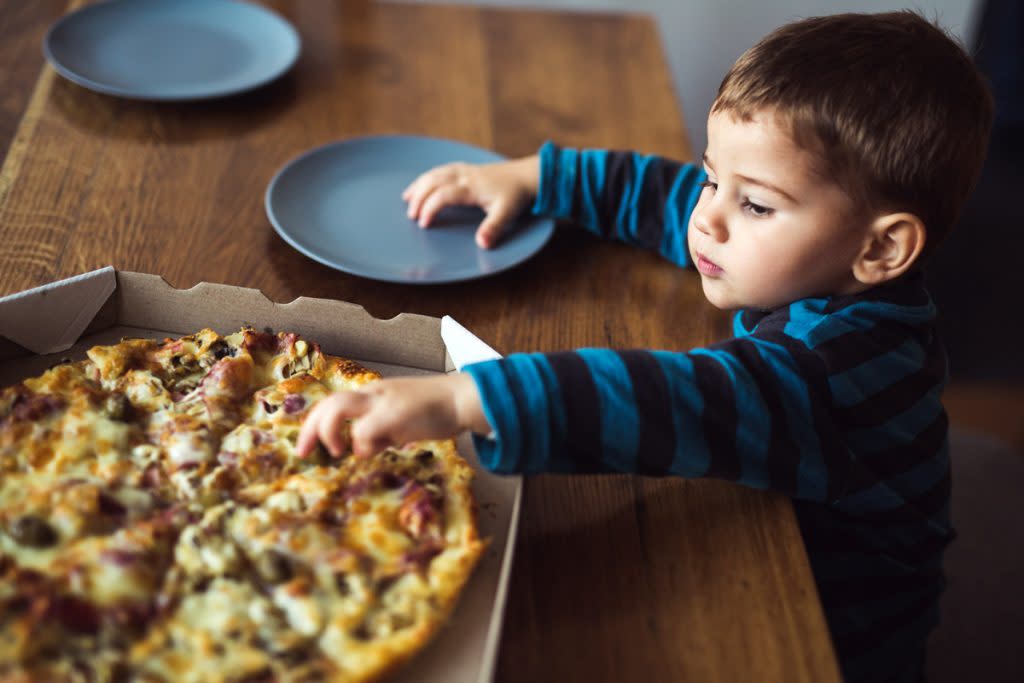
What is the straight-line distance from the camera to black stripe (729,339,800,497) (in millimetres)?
904

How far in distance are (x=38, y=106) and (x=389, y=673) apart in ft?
3.50

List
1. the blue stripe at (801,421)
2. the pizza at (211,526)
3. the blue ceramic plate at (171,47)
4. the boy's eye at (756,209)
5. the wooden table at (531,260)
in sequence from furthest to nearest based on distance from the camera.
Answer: the blue ceramic plate at (171,47)
the boy's eye at (756,209)
the blue stripe at (801,421)
the wooden table at (531,260)
the pizza at (211,526)

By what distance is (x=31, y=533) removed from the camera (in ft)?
Answer: 2.40

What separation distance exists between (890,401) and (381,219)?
0.64 metres

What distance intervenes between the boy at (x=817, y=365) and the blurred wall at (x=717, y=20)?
1.82 metres

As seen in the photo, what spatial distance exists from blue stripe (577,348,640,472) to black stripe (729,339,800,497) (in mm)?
124

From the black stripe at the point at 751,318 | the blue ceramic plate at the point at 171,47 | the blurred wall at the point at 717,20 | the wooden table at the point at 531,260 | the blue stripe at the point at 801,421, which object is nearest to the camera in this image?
the wooden table at the point at 531,260

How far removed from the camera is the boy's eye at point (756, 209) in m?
1.02

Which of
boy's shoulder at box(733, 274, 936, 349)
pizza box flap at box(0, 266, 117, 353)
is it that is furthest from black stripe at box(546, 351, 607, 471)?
pizza box flap at box(0, 266, 117, 353)

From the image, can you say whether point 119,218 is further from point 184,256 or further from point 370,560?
point 370,560

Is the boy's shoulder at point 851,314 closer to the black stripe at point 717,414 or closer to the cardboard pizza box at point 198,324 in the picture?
the black stripe at point 717,414

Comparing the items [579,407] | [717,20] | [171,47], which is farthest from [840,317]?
[717,20]

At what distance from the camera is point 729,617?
2.69 ft

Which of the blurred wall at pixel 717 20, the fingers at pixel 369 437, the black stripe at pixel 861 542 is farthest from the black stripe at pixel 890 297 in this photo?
the blurred wall at pixel 717 20
